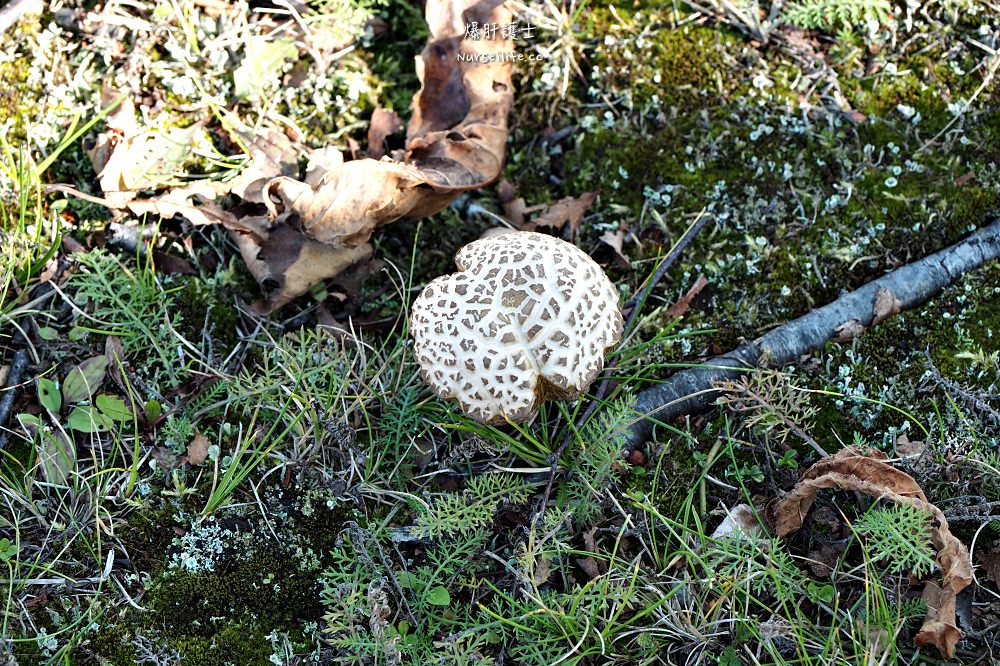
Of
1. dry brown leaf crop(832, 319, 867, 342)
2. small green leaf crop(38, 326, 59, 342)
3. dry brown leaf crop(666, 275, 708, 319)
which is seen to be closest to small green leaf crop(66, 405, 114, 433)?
small green leaf crop(38, 326, 59, 342)

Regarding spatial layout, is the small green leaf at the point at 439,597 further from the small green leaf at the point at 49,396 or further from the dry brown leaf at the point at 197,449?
the small green leaf at the point at 49,396

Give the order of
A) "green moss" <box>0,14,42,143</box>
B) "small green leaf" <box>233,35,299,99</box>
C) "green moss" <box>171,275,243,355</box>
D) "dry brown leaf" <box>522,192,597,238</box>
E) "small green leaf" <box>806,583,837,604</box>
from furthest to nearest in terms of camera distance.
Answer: "small green leaf" <box>233,35,299,99</box> → "green moss" <box>0,14,42,143</box> → "dry brown leaf" <box>522,192,597,238</box> → "green moss" <box>171,275,243,355</box> → "small green leaf" <box>806,583,837,604</box>

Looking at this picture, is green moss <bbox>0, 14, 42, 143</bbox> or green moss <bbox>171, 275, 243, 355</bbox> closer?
green moss <bbox>171, 275, 243, 355</bbox>

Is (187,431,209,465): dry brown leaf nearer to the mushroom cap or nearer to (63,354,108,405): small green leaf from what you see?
(63,354,108,405): small green leaf

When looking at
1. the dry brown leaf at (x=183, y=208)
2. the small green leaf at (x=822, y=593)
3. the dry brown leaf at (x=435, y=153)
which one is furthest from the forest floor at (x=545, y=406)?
the dry brown leaf at (x=435, y=153)

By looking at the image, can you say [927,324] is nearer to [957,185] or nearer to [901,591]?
[957,185]
